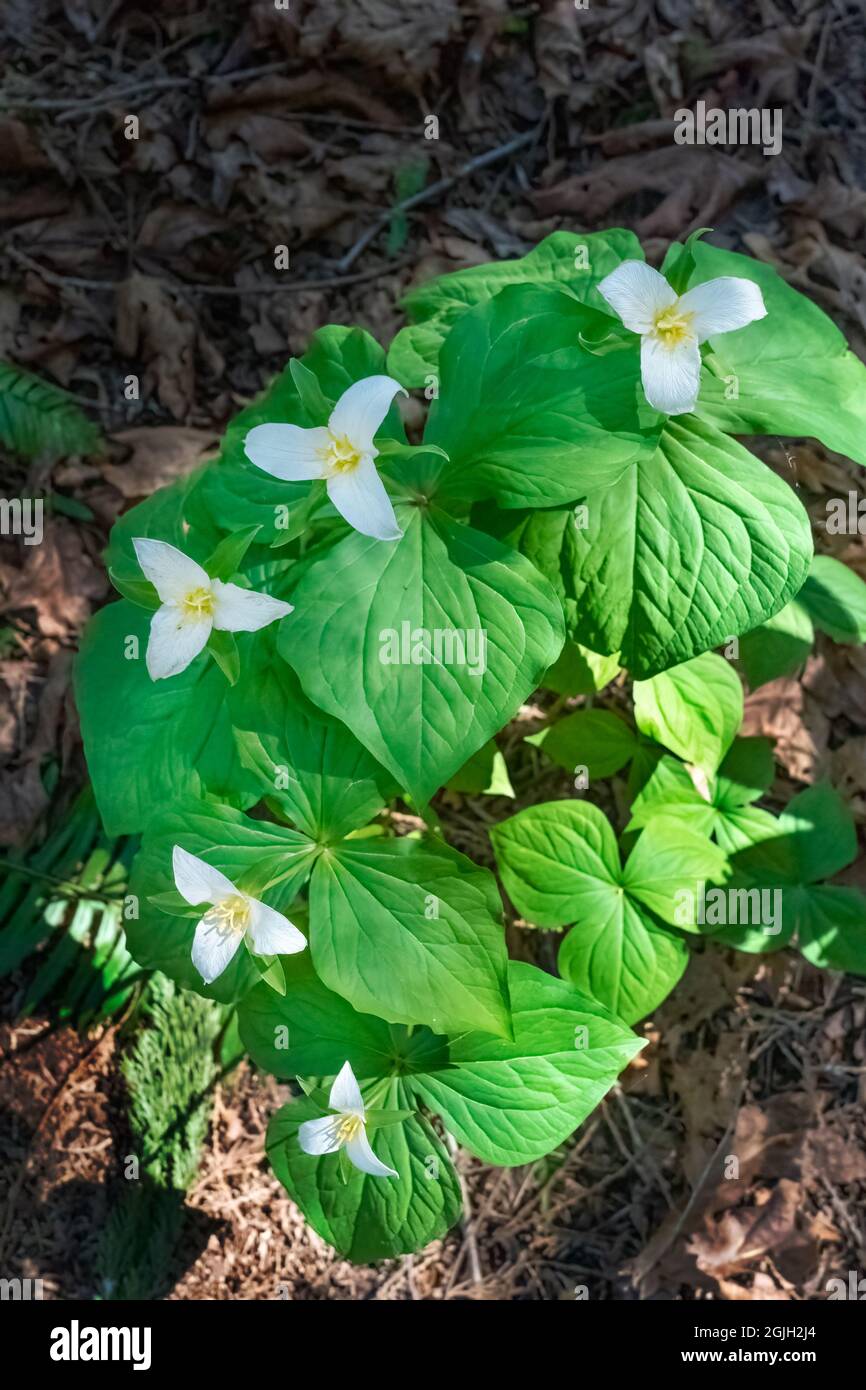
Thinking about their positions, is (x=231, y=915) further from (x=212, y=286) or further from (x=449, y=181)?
(x=449, y=181)

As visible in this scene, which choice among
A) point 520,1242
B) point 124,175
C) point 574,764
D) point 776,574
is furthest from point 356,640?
point 124,175

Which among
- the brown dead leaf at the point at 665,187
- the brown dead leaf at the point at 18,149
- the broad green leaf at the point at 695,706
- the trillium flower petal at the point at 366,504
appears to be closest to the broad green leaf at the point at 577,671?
the broad green leaf at the point at 695,706

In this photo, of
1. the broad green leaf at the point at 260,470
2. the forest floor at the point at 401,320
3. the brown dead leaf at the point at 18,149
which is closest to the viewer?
the broad green leaf at the point at 260,470

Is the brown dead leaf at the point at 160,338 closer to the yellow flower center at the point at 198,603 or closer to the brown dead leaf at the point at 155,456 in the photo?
the brown dead leaf at the point at 155,456

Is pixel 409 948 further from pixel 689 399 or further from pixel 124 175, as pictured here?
pixel 124 175

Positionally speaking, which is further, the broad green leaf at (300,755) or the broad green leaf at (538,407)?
the broad green leaf at (300,755)

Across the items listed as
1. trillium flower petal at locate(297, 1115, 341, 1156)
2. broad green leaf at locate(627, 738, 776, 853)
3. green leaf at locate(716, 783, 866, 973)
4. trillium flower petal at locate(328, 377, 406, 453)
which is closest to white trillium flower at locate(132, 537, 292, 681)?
trillium flower petal at locate(328, 377, 406, 453)
